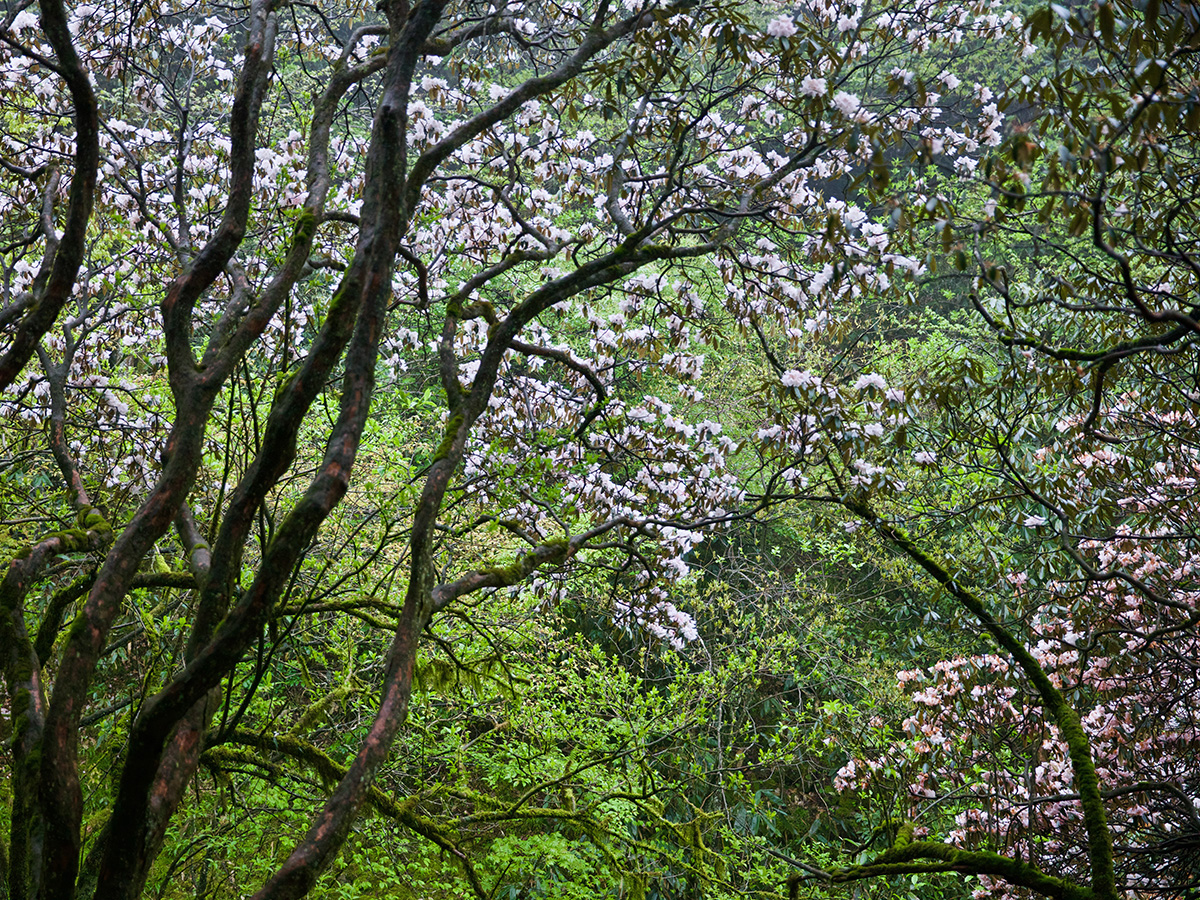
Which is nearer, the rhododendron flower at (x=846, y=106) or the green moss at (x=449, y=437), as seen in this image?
the green moss at (x=449, y=437)

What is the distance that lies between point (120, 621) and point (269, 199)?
2.42 metres

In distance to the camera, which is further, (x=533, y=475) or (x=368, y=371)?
(x=533, y=475)

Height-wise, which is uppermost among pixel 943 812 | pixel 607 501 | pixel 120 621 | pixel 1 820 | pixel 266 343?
pixel 266 343

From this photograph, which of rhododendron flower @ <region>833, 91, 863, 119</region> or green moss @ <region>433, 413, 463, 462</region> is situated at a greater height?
rhododendron flower @ <region>833, 91, 863, 119</region>

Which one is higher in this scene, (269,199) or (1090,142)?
Answer: (269,199)

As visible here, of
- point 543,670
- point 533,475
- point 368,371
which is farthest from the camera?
point 543,670

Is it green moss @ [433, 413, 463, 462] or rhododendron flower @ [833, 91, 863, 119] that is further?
rhododendron flower @ [833, 91, 863, 119]

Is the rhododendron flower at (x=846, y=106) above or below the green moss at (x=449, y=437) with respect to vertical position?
above

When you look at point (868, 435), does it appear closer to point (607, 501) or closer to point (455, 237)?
point (607, 501)

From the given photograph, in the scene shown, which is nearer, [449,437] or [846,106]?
[449,437]

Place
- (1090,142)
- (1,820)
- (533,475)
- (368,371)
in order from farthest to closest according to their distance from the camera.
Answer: (1,820)
(533,475)
(368,371)
(1090,142)

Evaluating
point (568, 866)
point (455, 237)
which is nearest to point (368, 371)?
point (455, 237)

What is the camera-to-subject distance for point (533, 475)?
3131 mm

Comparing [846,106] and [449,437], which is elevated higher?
[846,106]
